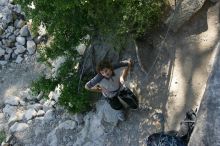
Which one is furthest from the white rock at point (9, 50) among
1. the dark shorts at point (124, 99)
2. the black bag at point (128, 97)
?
the black bag at point (128, 97)

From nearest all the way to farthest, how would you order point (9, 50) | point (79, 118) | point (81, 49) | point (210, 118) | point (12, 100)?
point (210, 118) → point (79, 118) → point (81, 49) → point (12, 100) → point (9, 50)

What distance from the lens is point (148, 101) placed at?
27.8 feet

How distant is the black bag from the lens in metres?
7.86

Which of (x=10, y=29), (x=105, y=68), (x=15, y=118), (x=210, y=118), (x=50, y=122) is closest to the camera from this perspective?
(x=210, y=118)

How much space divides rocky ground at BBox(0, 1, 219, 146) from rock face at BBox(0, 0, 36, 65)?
2010mm

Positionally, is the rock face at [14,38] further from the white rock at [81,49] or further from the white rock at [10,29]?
the white rock at [81,49]

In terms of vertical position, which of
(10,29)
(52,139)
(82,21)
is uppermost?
(10,29)

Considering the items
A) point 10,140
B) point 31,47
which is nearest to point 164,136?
point 10,140

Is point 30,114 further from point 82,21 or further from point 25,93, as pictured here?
point 82,21

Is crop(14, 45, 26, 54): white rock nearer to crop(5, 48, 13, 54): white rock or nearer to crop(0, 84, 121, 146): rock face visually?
crop(5, 48, 13, 54): white rock

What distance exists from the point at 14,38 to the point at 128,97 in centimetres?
573

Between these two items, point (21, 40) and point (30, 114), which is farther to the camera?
point (21, 40)

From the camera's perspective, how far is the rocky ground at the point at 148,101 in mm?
7672

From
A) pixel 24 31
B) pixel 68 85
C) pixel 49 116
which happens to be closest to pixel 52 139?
pixel 49 116
